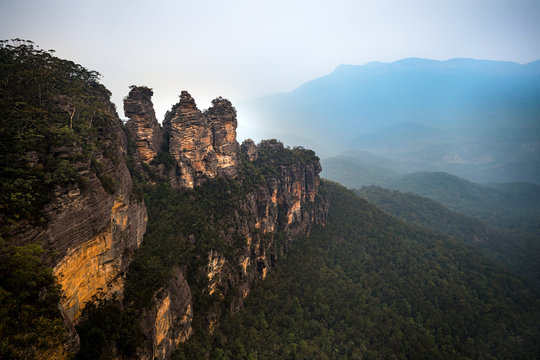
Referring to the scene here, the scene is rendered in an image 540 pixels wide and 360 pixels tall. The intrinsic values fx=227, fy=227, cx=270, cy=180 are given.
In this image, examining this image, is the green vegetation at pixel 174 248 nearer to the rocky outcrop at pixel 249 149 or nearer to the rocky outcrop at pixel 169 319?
the rocky outcrop at pixel 169 319

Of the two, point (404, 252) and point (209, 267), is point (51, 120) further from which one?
point (404, 252)

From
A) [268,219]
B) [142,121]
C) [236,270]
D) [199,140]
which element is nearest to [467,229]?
[268,219]

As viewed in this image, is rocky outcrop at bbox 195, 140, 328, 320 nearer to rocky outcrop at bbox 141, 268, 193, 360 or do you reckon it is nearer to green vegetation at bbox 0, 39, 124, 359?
rocky outcrop at bbox 141, 268, 193, 360

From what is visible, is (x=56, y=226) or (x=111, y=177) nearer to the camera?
(x=56, y=226)

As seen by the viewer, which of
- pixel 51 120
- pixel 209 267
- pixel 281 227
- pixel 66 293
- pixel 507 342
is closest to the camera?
pixel 66 293

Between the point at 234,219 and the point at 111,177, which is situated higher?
the point at 111,177

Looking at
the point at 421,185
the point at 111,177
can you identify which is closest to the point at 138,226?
the point at 111,177

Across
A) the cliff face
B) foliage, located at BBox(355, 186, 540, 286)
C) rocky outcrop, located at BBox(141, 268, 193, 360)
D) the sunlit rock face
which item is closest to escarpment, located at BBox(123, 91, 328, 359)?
rocky outcrop, located at BBox(141, 268, 193, 360)

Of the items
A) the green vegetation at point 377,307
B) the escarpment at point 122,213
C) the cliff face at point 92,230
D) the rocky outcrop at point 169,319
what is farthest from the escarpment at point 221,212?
the cliff face at point 92,230

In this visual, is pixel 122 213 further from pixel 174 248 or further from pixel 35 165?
pixel 174 248
